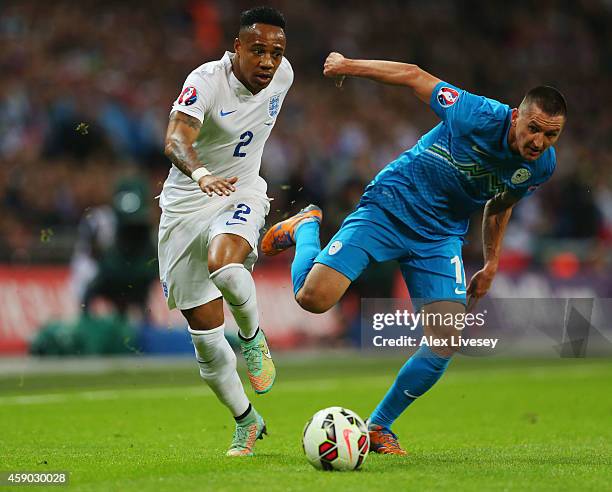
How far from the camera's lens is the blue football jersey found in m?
7.39

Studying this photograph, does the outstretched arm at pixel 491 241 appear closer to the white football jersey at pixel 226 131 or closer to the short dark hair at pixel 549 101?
the short dark hair at pixel 549 101

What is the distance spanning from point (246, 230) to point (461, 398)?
596 centimetres

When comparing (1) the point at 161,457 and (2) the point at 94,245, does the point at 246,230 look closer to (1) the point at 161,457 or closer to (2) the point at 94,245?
(1) the point at 161,457

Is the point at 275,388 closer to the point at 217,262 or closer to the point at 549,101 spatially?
the point at 217,262

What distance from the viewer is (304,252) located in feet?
26.5

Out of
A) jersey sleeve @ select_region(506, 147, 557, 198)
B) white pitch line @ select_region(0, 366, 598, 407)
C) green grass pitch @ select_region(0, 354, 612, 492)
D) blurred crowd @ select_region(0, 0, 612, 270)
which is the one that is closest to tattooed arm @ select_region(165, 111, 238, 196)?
green grass pitch @ select_region(0, 354, 612, 492)

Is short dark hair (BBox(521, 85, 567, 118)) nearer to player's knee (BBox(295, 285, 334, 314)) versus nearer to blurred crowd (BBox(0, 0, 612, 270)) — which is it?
player's knee (BBox(295, 285, 334, 314))

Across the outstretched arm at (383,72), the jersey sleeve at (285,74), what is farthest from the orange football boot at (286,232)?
the outstretched arm at (383,72)

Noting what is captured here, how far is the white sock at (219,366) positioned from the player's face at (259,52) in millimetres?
1779

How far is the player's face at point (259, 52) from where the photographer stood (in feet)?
25.0

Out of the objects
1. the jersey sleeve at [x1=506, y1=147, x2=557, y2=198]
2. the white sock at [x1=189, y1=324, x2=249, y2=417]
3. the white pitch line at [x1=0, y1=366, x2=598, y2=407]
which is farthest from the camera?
the white pitch line at [x1=0, y1=366, x2=598, y2=407]

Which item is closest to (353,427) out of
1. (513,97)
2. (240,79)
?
(240,79)

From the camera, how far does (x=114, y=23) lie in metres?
20.4

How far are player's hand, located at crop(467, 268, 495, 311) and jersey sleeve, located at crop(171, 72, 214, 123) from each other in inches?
88.8
